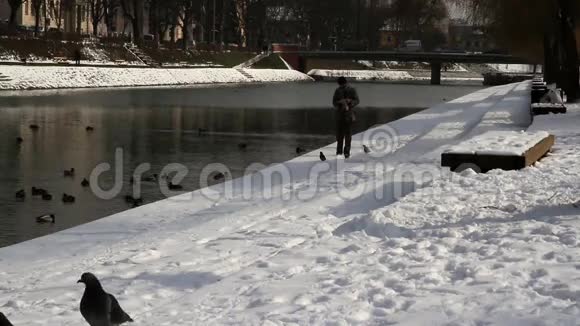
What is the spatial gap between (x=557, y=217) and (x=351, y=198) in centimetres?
358

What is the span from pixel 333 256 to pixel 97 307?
3066 mm

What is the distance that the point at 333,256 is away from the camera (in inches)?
369

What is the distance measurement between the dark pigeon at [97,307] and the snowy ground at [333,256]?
15.7 inches

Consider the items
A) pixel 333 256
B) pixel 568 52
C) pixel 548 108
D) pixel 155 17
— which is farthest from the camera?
pixel 155 17

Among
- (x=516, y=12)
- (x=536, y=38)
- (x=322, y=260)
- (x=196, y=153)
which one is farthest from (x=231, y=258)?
(x=536, y=38)

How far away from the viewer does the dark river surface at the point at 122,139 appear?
50.7ft

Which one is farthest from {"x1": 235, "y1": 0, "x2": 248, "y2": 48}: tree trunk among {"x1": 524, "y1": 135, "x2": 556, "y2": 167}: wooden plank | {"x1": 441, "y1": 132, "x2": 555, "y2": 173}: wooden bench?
{"x1": 441, "y1": 132, "x2": 555, "y2": 173}: wooden bench

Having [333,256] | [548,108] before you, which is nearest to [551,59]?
[548,108]

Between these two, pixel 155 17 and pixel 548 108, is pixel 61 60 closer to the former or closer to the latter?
pixel 155 17

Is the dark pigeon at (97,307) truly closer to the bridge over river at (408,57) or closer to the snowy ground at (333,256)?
the snowy ground at (333,256)

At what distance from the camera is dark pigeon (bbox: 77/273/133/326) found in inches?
269

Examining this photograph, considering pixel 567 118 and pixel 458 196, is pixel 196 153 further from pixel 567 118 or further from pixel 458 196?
pixel 458 196

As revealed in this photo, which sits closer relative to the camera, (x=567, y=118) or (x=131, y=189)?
(x=131, y=189)

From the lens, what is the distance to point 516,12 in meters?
36.8
